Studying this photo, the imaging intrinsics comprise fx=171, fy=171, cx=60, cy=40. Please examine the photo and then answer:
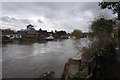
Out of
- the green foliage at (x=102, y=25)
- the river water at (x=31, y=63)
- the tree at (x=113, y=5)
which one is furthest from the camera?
the green foliage at (x=102, y=25)

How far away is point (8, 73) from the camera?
1380 cm

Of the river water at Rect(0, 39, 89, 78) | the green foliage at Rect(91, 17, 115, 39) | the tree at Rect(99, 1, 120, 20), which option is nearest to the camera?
the tree at Rect(99, 1, 120, 20)

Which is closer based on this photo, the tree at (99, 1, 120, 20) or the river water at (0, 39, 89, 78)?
the tree at (99, 1, 120, 20)

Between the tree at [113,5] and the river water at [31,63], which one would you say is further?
the river water at [31,63]

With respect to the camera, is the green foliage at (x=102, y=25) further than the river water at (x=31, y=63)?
Yes

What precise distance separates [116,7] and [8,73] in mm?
9566

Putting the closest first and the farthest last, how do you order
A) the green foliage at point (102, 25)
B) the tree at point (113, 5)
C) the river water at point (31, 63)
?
the tree at point (113, 5) → the river water at point (31, 63) → the green foliage at point (102, 25)

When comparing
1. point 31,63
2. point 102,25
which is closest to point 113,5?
point 102,25

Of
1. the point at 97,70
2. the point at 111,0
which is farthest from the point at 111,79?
the point at 111,0

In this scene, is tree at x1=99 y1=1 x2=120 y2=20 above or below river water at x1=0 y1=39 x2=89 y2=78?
above

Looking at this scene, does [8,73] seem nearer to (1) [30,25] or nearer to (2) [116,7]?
(2) [116,7]

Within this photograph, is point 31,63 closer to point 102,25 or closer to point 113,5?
point 102,25

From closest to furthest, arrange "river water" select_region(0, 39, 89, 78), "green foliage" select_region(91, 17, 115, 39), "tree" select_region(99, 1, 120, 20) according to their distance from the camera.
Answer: "tree" select_region(99, 1, 120, 20) → "river water" select_region(0, 39, 89, 78) → "green foliage" select_region(91, 17, 115, 39)

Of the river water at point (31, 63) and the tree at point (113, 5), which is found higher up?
the tree at point (113, 5)
